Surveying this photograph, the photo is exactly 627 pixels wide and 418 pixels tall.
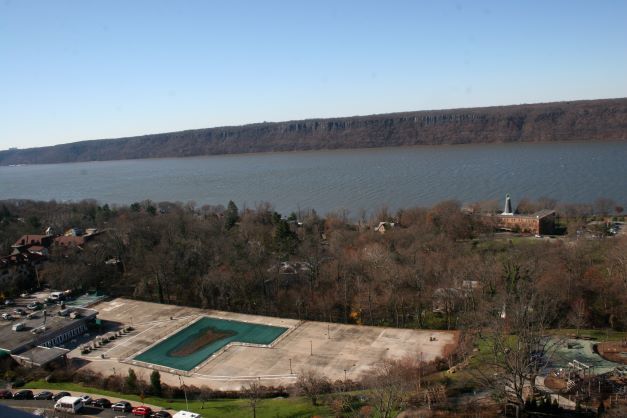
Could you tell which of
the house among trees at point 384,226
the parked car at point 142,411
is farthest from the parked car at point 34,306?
the house among trees at point 384,226

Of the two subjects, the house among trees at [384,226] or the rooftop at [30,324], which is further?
the house among trees at [384,226]

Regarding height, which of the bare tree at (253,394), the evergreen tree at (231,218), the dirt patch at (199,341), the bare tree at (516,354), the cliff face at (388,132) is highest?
the cliff face at (388,132)

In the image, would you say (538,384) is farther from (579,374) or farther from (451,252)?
(451,252)

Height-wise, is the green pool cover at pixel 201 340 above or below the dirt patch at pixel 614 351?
below

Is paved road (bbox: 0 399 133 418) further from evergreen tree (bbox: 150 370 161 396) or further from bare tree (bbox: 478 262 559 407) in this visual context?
bare tree (bbox: 478 262 559 407)

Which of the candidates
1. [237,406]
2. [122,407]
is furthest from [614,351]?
[122,407]

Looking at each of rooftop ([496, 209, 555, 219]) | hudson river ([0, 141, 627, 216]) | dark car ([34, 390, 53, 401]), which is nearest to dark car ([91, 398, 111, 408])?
dark car ([34, 390, 53, 401])

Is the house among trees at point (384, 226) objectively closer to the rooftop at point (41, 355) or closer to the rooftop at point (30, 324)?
the rooftop at point (30, 324)
